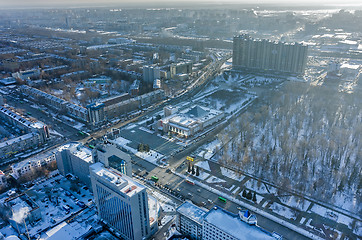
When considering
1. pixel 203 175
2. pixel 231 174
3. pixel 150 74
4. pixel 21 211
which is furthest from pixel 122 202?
pixel 150 74

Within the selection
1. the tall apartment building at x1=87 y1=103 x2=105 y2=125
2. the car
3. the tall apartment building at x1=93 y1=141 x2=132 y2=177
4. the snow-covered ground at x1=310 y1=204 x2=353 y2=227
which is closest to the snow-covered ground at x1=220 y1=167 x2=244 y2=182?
the snow-covered ground at x1=310 y1=204 x2=353 y2=227

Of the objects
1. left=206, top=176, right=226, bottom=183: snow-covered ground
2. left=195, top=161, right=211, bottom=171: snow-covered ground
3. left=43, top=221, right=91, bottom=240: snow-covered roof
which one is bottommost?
left=206, top=176, right=226, bottom=183: snow-covered ground

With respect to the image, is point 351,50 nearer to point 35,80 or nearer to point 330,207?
point 330,207

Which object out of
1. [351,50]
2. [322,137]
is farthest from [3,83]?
[351,50]

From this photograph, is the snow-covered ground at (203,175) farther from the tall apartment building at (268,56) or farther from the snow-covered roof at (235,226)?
the tall apartment building at (268,56)

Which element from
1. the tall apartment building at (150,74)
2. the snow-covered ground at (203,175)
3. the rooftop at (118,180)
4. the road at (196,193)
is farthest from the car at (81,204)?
the tall apartment building at (150,74)

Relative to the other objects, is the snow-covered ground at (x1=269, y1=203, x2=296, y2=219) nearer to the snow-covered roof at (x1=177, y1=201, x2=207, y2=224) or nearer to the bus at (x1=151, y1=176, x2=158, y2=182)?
the snow-covered roof at (x1=177, y1=201, x2=207, y2=224)
